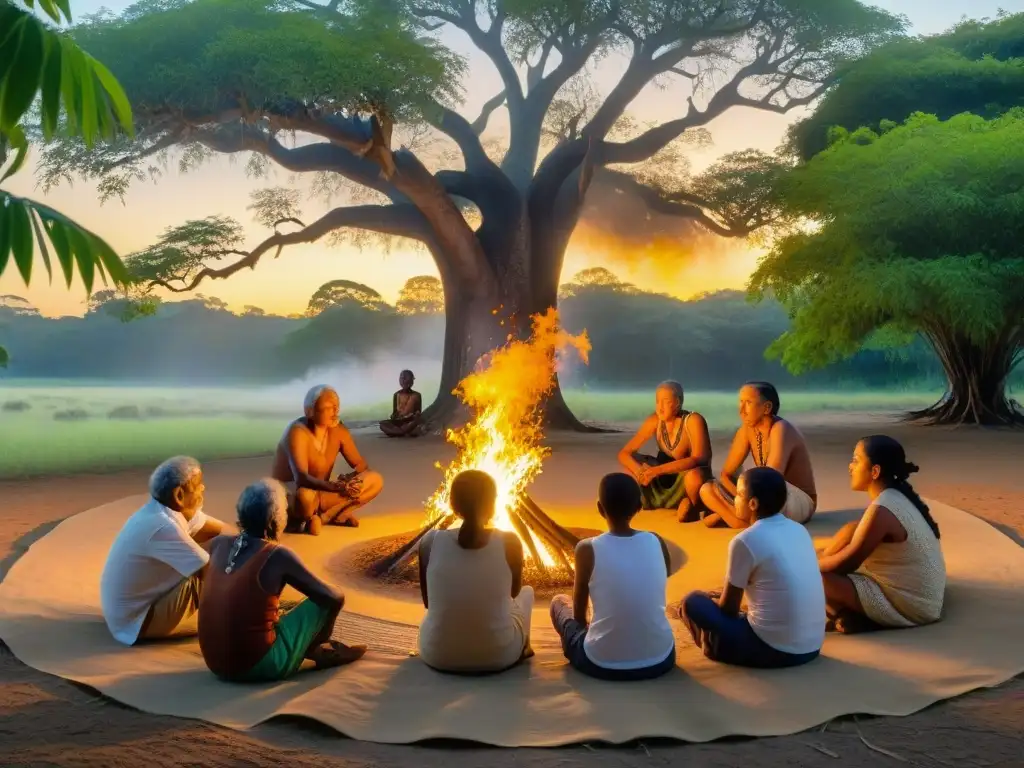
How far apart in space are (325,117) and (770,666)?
11.8m

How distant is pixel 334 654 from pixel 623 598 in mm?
1342

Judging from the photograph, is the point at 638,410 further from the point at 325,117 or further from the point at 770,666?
the point at 770,666

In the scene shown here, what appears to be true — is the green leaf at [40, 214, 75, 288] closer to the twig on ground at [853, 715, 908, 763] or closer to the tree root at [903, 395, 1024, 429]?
the twig on ground at [853, 715, 908, 763]

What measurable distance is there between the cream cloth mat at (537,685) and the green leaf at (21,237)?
6.44 feet

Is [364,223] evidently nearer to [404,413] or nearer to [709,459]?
[404,413]

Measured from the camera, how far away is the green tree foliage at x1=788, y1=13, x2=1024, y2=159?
19047 millimetres

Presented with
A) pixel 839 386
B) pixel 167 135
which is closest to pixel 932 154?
pixel 167 135

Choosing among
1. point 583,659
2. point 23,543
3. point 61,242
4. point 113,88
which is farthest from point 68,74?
point 23,543

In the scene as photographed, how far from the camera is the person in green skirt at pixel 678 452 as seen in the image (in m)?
7.92

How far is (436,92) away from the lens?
14617 millimetres

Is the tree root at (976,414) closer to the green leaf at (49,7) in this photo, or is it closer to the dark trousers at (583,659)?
the dark trousers at (583,659)

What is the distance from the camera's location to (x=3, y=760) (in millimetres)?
3365

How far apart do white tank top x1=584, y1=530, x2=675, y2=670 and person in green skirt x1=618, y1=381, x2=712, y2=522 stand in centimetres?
373

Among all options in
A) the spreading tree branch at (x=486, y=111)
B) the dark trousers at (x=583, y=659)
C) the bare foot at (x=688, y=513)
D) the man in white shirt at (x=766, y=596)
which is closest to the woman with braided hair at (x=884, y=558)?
the man in white shirt at (x=766, y=596)
